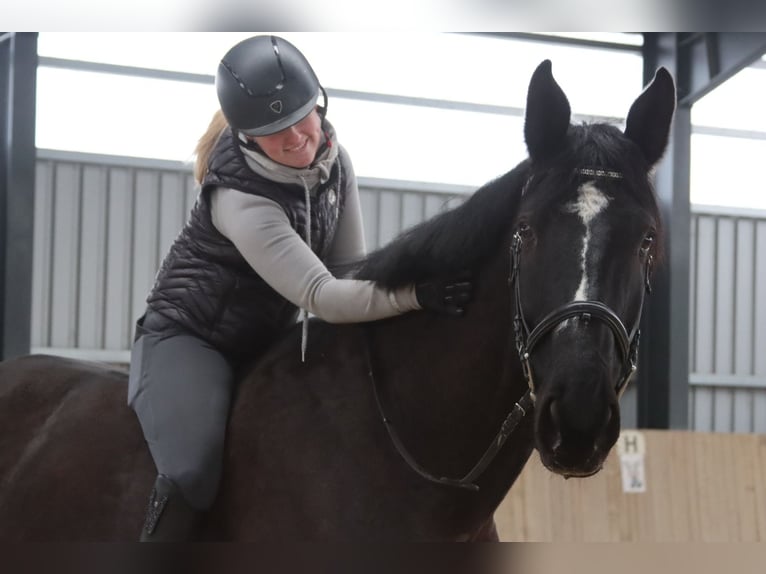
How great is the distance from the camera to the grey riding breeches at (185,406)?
81.7 inches

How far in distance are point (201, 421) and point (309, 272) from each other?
0.38 m

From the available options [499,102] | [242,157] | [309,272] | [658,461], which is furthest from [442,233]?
[499,102]

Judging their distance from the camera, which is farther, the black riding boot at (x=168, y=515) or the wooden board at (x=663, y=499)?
the wooden board at (x=663, y=499)

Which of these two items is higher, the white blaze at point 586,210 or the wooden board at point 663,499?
the white blaze at point 586,210

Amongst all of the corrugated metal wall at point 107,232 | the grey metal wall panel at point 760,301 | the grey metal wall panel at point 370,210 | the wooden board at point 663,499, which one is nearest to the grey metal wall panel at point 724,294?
the grey metal wall panel at point 760,301

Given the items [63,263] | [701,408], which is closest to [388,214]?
[63,263]

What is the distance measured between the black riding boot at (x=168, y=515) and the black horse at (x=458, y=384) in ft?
0.28

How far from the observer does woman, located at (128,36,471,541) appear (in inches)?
81.8

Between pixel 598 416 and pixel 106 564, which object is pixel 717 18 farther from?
pixel 106 564

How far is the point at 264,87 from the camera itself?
2.21 meters

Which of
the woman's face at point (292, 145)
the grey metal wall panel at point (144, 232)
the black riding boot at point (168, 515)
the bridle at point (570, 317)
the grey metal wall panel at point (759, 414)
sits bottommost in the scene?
the grey metal wall panel at point (759, 414)

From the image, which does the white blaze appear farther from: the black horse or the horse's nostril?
the horse's nostril

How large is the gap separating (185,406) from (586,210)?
3.01ft

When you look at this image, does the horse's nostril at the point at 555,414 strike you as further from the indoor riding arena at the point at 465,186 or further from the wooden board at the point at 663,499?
the wooden board at the point at 663,499
